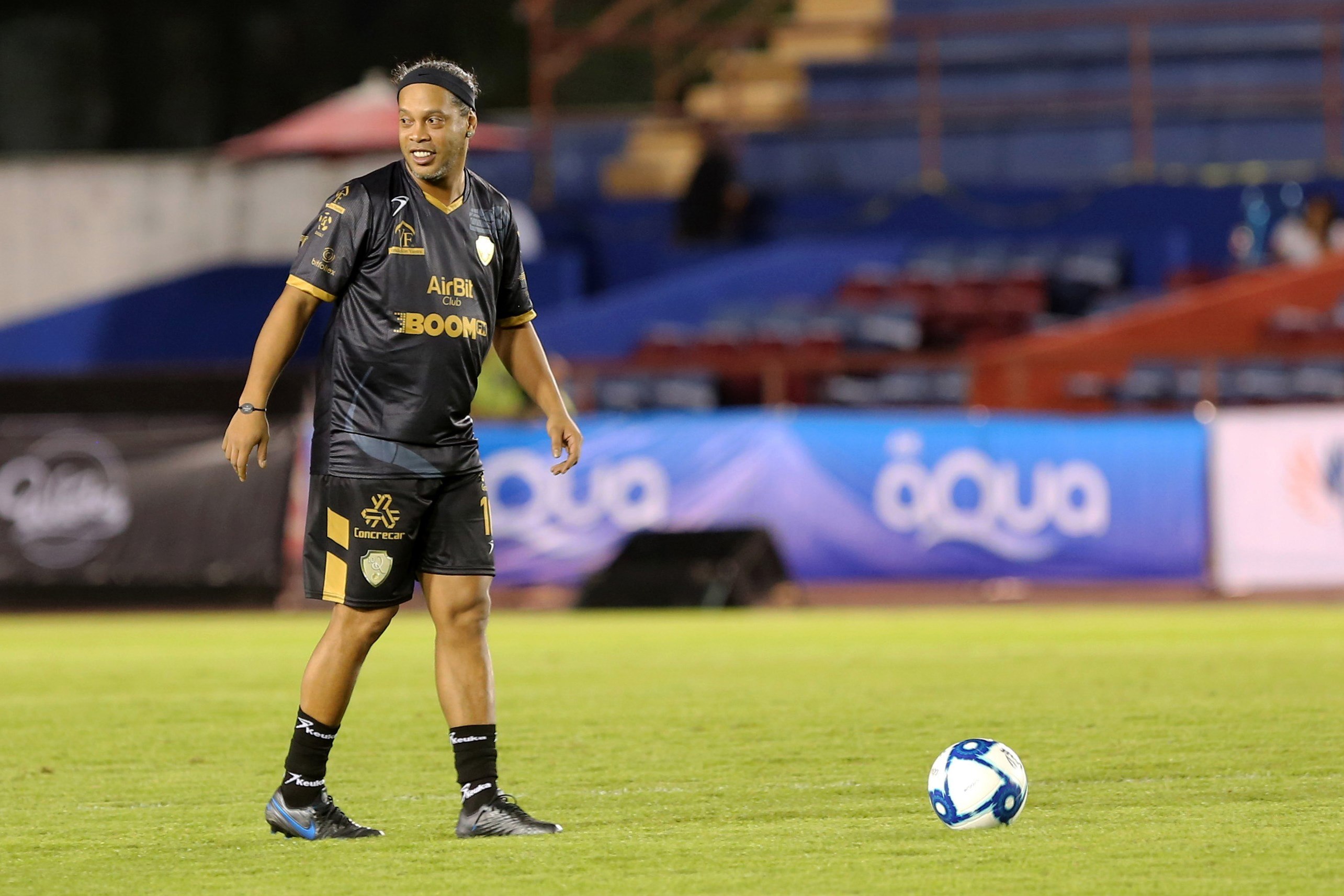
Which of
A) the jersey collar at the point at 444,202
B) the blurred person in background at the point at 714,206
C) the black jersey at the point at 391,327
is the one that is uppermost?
the blurred person in background at the point at 714,206

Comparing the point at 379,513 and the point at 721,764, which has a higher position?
the point at 379,513

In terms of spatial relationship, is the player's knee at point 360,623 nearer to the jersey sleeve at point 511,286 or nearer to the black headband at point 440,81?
the jersey sleeve at point 511,286

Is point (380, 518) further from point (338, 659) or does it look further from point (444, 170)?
point (444, 170)

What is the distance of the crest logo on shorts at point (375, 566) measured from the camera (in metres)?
5.60

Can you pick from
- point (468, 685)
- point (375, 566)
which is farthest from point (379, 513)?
point (468, 685)

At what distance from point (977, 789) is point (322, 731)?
1863 mm

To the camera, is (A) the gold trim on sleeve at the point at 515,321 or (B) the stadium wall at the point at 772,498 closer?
(A) the gold trim on sleeve at the point at 515,321

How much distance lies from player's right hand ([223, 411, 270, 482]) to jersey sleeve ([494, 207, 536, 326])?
0.79m

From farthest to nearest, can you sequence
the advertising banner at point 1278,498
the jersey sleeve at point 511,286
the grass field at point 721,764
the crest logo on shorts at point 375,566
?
the advertising banner at point 1278,498
the jersey sleeve at point 511,286
the crest logo on shorts at point 375,566
the grass field at point 721,764

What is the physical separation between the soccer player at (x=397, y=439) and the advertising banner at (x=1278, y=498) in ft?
38.0

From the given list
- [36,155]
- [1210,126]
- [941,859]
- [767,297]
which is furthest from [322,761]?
[36,155]

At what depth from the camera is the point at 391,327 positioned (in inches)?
221

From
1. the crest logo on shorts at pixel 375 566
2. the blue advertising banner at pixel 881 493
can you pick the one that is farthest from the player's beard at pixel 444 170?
the blue advertising banner at pixel 881 493

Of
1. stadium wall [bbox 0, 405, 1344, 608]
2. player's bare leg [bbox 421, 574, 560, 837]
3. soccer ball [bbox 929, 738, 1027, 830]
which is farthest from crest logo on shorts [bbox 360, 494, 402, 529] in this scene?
stadium wall [bbox 0, 405, 1344, 608]
